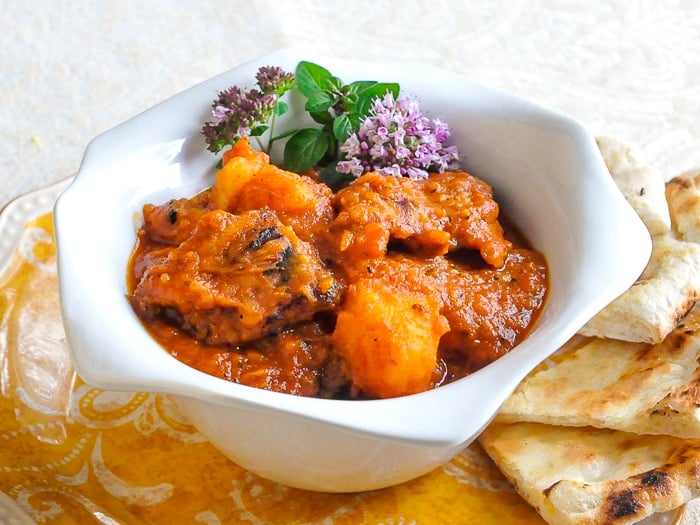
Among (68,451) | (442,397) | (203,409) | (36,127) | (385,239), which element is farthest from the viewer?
(36,127)

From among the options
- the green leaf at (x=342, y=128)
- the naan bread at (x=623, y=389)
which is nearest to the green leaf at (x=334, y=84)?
the green leaf at (x=342, y=128)

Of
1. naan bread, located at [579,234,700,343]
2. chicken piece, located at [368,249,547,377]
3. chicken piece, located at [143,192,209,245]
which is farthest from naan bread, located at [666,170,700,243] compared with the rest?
chicken piece, located at [143,192,209,245]

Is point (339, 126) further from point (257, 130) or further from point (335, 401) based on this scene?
point (335, 401)

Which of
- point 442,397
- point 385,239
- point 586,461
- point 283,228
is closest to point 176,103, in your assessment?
point 283,228

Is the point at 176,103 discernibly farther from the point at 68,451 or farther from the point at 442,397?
the point at 442,397

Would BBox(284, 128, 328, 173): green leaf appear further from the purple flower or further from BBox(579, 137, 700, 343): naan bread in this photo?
BBox(579, 137, 700, 343): naan bread

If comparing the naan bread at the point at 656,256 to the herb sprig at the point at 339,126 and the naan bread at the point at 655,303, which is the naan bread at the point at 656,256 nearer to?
the naan bread at the point at 655,303

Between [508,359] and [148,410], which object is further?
[148,410]
